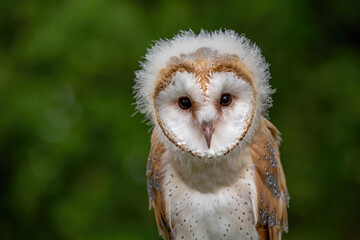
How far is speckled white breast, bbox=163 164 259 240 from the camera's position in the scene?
247 cm

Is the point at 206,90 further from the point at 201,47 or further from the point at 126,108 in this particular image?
the point at 126,108

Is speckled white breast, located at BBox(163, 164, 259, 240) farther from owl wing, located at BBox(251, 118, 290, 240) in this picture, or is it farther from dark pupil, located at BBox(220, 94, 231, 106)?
dark pupil, located at BBox(220, 94, 231, 106)

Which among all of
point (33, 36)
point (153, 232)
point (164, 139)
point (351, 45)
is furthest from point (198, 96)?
point (351, 45)

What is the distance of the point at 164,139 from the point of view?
7.87 ft

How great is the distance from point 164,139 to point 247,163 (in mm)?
408

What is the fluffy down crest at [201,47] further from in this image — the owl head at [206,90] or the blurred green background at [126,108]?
the blurred green background at [126,108]

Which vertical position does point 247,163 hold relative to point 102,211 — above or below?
above

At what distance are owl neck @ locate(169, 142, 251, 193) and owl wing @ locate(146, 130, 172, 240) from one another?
14cm

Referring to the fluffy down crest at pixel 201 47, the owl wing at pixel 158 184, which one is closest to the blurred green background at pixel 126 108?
the owl wing at pixel 158 184

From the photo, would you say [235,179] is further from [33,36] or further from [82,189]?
[33,36]

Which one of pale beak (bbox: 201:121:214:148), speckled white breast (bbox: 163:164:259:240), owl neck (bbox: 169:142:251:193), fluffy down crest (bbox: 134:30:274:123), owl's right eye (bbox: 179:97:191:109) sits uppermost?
fluffy down crest (bbox: 134:30:274:123)

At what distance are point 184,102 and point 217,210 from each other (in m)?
0.60

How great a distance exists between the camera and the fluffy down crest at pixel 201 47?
2.22m

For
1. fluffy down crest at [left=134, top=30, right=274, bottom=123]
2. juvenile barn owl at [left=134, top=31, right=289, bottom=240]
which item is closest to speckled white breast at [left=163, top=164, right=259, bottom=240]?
juvenile barn owl at [left=134, top=31, right=289, bottom=240]
